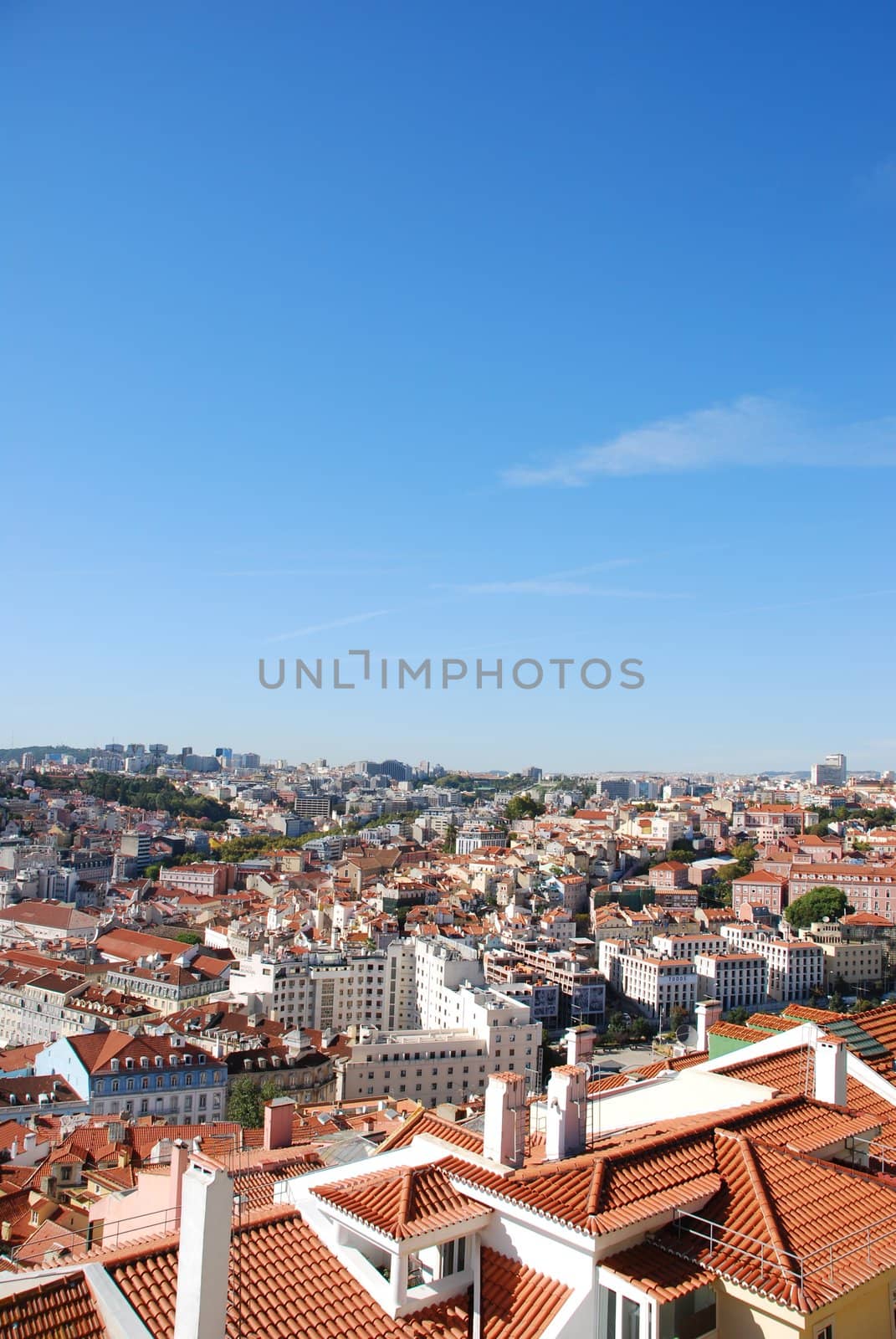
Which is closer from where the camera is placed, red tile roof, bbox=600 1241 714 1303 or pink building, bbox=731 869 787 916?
red tile roof, bbox=600 1241 714 1303

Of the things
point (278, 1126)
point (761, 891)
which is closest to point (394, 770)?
point (761, 891)

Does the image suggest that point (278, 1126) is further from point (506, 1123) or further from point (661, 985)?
point (661, 985)

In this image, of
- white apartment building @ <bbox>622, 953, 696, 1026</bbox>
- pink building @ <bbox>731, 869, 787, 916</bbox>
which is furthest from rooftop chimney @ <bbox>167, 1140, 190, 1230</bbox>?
pink building @ <bbox>731, 869, 787, 916</bbox>

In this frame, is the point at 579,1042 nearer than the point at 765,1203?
No

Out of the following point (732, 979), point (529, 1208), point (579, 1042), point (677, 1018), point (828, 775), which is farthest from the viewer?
point (828, 775)

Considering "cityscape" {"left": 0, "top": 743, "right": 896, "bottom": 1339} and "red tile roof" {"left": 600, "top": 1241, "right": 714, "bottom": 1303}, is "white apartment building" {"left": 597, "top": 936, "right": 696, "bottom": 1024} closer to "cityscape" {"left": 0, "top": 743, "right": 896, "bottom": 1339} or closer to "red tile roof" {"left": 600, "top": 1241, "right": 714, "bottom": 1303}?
"cityscape" {"left": 0, "top": 743, "right": 896, "bottom": 1339}

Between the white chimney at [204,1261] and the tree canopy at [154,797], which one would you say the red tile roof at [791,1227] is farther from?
the tree canopy at [154,797]

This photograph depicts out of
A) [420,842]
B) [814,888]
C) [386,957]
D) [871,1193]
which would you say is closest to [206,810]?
[420,842]
